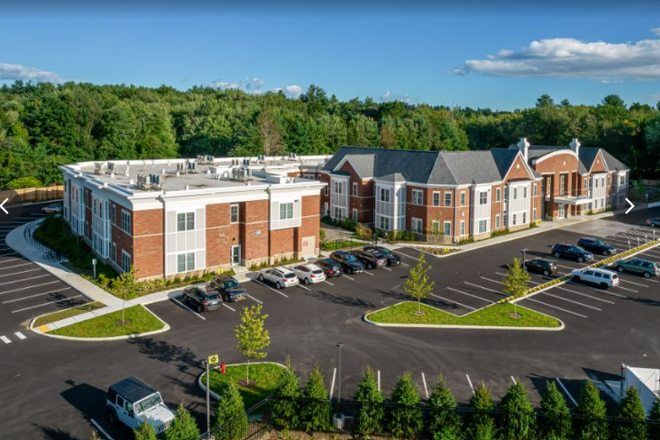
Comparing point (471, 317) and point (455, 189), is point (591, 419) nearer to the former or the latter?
point (471, 317)

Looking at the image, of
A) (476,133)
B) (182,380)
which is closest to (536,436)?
(182,380)

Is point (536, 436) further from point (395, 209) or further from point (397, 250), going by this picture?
point (395, 209)

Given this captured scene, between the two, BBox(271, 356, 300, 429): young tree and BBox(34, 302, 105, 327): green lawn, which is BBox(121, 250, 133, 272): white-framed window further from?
BBox(271, 356, 300, 429): young tree

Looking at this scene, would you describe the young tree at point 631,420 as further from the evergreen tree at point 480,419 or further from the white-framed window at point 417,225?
the white-framed window at point 417,225

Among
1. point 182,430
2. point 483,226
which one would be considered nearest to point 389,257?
point 483,226

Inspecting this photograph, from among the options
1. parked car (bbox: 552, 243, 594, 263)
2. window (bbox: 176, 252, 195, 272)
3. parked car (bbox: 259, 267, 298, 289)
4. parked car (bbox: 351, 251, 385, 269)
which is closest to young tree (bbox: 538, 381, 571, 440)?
parked car (bbox: 259, 267, 298, 289)

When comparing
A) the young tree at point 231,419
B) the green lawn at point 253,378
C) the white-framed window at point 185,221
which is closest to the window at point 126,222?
the white-framed window at point 185,221
